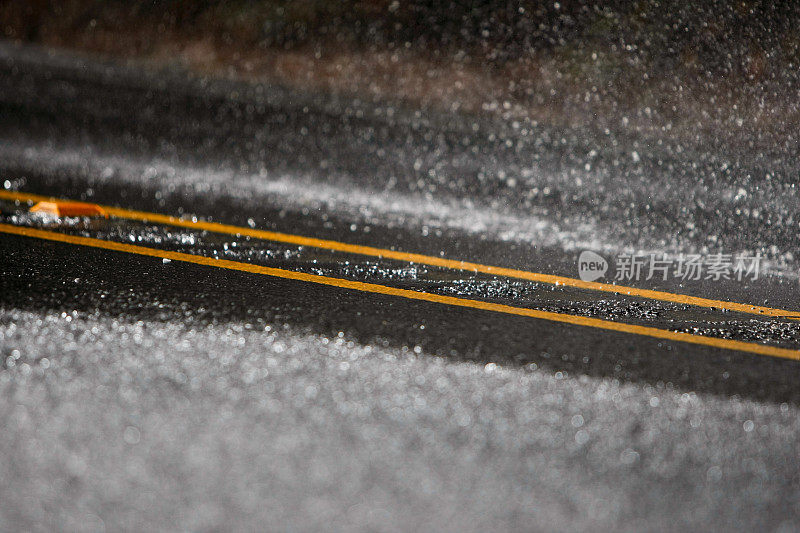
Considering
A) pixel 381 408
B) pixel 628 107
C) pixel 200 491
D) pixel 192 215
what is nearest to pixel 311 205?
pixel 192 215

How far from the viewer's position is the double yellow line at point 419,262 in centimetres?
401

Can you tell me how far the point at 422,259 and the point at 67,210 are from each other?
2351 mm

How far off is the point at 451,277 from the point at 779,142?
3.35 m

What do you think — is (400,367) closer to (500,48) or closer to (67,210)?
(67,210)

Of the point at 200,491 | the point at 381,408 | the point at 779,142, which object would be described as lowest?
the point at 200,491

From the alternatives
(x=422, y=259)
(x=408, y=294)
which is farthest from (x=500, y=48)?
(x=408, y=294)

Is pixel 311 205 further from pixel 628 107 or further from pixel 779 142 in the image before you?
pixel 779 142

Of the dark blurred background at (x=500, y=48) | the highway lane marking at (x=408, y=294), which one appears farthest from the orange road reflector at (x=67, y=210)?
the dark blurred background at (x=500, y=48)

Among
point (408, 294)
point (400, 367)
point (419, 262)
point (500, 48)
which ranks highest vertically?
point (500, 48)

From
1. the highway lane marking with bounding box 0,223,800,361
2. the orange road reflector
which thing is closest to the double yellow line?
the highway lane marking with bounding box 0,223,800,361

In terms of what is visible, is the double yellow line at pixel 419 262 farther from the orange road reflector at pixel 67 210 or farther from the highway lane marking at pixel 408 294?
the orange road reflector at pixel 67 210

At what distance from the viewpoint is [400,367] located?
3441mm

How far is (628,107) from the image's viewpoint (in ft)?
23.5

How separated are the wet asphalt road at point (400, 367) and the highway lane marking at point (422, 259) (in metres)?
0.14
